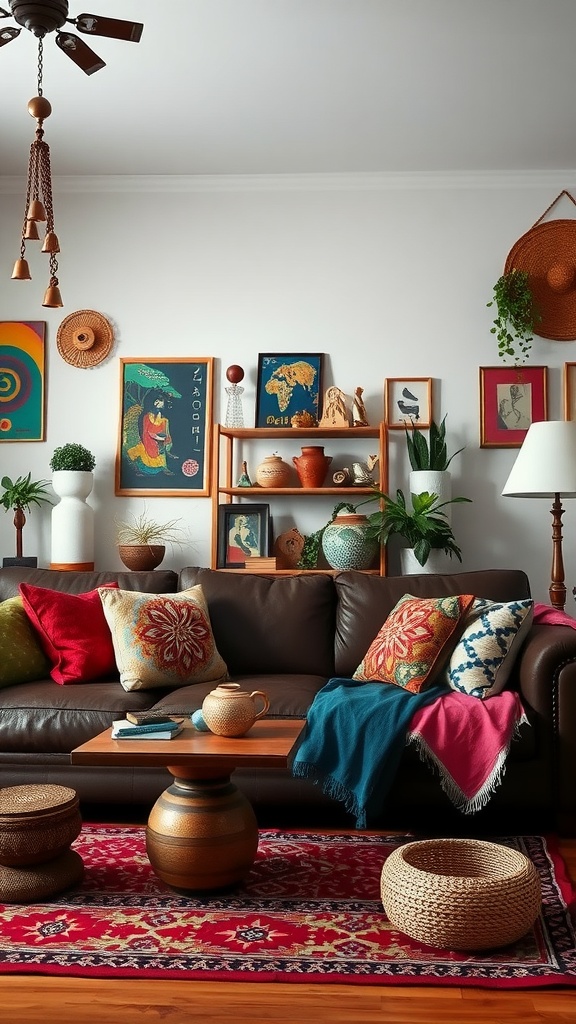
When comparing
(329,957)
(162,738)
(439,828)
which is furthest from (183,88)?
(329,957)

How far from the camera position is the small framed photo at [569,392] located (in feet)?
15.5

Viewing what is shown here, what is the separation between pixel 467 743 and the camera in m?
3.06

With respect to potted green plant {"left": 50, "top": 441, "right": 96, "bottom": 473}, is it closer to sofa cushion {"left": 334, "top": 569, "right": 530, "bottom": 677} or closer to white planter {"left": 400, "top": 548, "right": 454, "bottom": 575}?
sofa cushion {"left": 334, "top": 569, "right": 530, "bottom": 677}

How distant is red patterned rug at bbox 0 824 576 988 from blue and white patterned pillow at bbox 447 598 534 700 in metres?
0.62

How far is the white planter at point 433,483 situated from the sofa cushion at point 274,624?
0.79m

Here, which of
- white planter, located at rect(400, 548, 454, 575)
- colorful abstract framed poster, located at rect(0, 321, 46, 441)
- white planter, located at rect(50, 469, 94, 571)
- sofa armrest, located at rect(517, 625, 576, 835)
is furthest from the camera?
colorful abstract framed poster, located at rect(0, 321, 46, 441)

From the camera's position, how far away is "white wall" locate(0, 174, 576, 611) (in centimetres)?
476

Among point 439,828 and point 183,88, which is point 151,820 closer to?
point 439,828

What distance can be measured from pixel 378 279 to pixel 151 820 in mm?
3102

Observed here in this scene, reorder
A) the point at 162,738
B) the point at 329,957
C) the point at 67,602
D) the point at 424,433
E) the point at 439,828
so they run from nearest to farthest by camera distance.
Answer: the point at 329,957, the point at 162,738, the point at 439,828, the point at 67,602, the point at 424,433

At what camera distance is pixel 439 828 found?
10.5 ft

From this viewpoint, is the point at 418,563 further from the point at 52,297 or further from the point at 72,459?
the point at 52,297

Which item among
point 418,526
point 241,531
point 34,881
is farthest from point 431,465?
point 34,881

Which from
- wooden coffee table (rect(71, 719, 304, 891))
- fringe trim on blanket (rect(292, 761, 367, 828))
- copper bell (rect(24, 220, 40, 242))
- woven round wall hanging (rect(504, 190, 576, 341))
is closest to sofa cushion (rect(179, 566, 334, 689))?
fringe trim on blanket (rect(292, 761, 367, 828))
